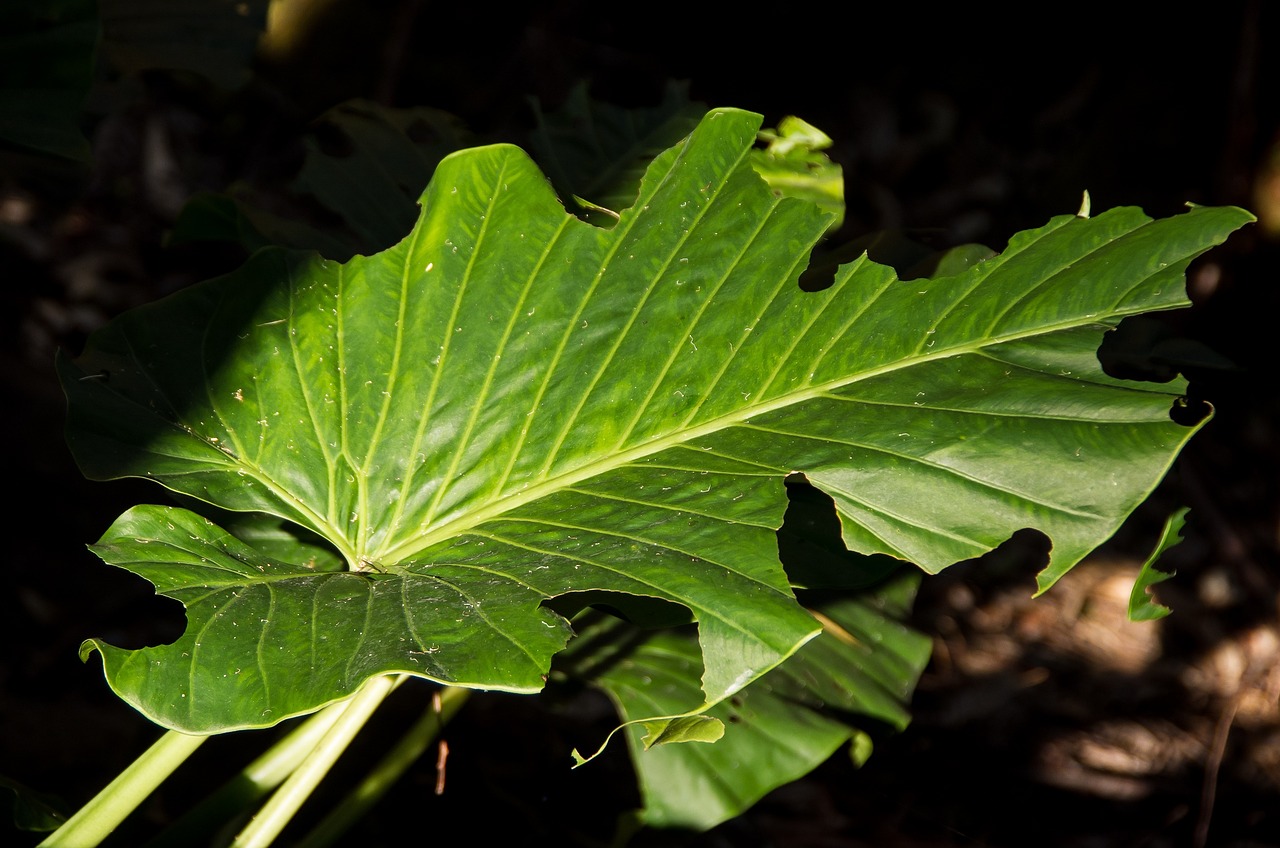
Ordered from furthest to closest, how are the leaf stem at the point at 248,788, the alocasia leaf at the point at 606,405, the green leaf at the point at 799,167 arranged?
1. the green leaf at the point at 799,167
2. the leaf stem at the point at 248,788
3. the alocasia leaf at the point at 606,405

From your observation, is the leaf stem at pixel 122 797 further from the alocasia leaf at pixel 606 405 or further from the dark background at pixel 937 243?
the dark background at pixel 937 243

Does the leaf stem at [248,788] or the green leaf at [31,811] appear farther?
the leaf stem at [248,788]

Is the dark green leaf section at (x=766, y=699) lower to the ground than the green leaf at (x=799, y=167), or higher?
lower

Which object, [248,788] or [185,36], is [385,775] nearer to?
[248,788]

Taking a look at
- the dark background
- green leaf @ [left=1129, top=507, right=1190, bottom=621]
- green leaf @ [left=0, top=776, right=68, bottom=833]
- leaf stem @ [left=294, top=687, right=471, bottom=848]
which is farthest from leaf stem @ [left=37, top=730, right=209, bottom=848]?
green leaf @ [left=1129, top=507, right=1190, bottom=621]

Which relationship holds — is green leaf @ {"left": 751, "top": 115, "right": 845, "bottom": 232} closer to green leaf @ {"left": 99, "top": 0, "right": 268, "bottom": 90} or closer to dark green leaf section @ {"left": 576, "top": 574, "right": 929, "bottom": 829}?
dark green leaf section @ {"left": 576, "top": 574, "right": 929, "bottom": 829}

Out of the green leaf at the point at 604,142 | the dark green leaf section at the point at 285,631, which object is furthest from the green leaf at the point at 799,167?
the dark green leaf section at the point at 285,631

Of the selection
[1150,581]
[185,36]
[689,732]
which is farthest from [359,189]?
[1150,581]
